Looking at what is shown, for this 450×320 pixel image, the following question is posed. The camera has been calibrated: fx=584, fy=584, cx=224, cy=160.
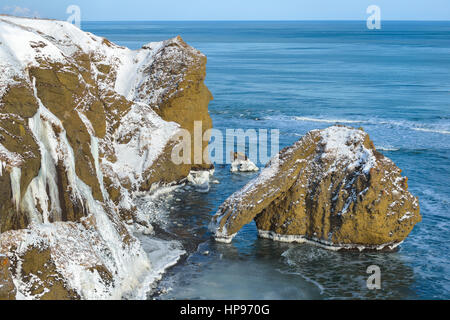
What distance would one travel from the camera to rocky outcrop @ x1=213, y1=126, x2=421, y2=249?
22.4m

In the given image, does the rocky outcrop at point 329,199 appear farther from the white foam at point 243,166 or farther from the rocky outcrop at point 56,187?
the white foam at point 243,166

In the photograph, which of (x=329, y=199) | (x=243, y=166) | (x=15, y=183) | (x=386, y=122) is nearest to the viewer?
(x=15, y=183)

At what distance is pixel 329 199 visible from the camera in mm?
23234

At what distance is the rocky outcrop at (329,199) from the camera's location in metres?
22.4

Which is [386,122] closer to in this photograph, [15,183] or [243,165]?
[243,165]

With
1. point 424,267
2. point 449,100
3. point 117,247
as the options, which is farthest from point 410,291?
point 449,100

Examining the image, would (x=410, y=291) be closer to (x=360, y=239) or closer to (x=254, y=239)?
(x=360, y=239)

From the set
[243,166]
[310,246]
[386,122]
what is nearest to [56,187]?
[310,246]

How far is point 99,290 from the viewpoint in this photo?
17.0 m

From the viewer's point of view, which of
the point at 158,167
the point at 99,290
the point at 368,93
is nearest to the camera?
the point at 99,290

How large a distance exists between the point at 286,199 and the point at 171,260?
554cm

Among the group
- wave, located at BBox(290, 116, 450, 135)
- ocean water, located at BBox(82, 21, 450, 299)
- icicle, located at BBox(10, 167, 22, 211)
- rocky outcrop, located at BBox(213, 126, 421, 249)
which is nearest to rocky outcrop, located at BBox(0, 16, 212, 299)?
icicle, located at BBox(10, 167, 22, 211)

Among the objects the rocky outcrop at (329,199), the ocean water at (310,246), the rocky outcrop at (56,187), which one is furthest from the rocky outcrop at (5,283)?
the rocky outcrop at (329,199)

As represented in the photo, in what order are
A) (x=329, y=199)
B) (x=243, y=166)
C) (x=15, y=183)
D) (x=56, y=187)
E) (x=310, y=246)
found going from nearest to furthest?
(x=15, y=183), (x=56, y=187), (x=310, y=246), (x=329, y=199), (x=243, y=166)
